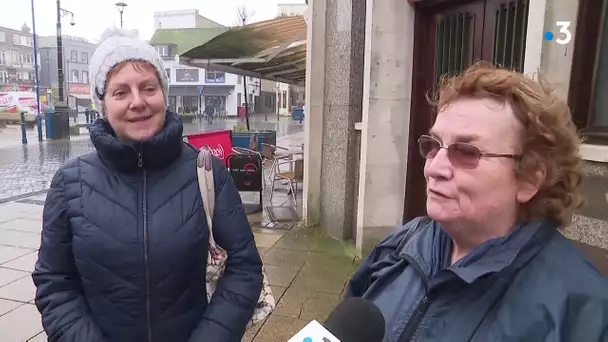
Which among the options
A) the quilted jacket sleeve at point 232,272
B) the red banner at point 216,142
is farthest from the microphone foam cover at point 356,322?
the red banner at point 216,142

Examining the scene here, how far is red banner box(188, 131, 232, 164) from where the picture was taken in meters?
6.88

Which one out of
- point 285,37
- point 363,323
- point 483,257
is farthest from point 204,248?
point 285,37

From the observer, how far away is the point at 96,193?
1.74m

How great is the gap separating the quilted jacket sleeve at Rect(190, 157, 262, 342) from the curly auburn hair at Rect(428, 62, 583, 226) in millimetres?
983

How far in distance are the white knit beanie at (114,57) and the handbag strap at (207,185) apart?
383 mm

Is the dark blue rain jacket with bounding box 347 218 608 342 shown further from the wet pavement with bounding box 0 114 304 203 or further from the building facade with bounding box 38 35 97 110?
the building facade with bounding box 38 35 97 110

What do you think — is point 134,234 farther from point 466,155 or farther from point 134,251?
point 466,155

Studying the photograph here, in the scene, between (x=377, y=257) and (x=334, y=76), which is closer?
(x=377, y=257)

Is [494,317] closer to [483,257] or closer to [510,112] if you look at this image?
[483,257]

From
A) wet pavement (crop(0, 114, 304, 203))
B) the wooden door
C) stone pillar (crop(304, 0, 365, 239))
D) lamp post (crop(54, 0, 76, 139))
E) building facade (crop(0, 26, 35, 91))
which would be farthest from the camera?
building facade (crop(0, 26, 35, 91))

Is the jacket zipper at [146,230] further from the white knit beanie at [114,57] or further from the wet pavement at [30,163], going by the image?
the wet pavement at [30,163]

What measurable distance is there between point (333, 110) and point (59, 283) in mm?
4301

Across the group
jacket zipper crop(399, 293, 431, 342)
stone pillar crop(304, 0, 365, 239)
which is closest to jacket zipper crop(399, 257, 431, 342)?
jacket zipper crop(399, 293, 431, 342)

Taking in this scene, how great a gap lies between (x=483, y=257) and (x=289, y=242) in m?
4.59
